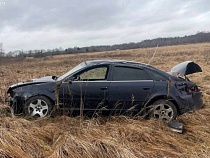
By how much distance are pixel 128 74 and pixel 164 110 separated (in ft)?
3.67

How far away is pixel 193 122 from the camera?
5.71 meters

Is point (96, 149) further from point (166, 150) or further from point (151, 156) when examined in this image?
point (166, 150)

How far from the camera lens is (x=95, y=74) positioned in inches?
253

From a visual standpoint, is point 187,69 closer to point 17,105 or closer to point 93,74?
point 93,74

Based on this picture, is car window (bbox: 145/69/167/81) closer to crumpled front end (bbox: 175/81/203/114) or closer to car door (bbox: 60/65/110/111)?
crumpled front end (bbox: 175/81/203/114)

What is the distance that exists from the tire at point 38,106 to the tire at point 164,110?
2.27m

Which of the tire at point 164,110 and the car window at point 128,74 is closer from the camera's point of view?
the tire at point 164,110

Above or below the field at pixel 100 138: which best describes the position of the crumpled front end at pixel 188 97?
above

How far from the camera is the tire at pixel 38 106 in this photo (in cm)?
596

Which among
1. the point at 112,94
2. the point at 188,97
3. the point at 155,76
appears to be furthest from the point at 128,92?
the point at 188,97

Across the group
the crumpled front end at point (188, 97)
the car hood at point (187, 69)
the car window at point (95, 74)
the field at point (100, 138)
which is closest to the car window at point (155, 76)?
the crumpled front end at point (188, 97)

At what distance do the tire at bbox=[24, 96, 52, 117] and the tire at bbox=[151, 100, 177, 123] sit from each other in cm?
227

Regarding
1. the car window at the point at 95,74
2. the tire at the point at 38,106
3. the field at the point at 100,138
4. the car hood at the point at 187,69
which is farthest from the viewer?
the car hood at the point at 187,69

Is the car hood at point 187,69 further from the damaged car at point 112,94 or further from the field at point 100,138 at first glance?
the field at point 100,138
